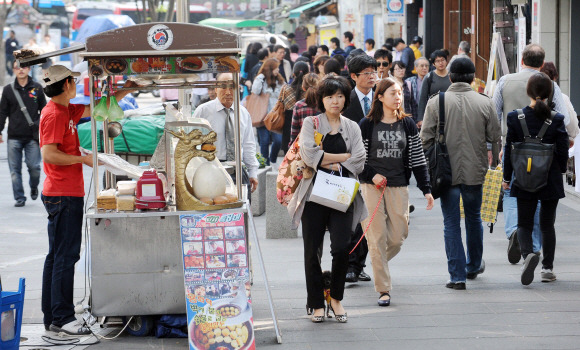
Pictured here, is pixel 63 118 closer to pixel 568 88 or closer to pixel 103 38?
pixel 103 38

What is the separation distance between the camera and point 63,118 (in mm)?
5641

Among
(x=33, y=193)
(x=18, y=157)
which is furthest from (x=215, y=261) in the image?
(x=33, y=193)

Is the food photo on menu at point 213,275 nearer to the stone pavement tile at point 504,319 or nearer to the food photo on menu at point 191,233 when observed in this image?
the food photo on menu at point 191,233

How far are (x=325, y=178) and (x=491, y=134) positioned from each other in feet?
5.94

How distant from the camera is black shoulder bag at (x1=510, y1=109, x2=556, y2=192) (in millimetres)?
6766

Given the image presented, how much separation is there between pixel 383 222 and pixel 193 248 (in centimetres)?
176

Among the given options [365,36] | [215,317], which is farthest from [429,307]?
[365,36]

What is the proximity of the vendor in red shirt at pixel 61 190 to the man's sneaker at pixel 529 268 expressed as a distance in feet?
12.0

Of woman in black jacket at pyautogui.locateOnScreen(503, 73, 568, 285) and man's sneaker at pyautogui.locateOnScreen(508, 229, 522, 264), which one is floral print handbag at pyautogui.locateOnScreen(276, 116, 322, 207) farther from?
man's sneaker at pyautogui.locateOnScreen(508, 229, 522, 264)

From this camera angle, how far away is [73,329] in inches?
226

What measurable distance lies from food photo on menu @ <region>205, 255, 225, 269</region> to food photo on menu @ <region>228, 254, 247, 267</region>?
40 millimetres

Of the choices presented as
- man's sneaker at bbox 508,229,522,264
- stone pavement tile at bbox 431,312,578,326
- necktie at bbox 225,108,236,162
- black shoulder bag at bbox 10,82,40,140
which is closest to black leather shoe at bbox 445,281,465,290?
stone pavement tile at bbox 431,312,578,326

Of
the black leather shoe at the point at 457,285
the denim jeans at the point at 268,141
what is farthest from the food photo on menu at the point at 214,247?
the denim jeans at the point at 268,141

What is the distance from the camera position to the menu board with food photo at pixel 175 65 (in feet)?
17.8
